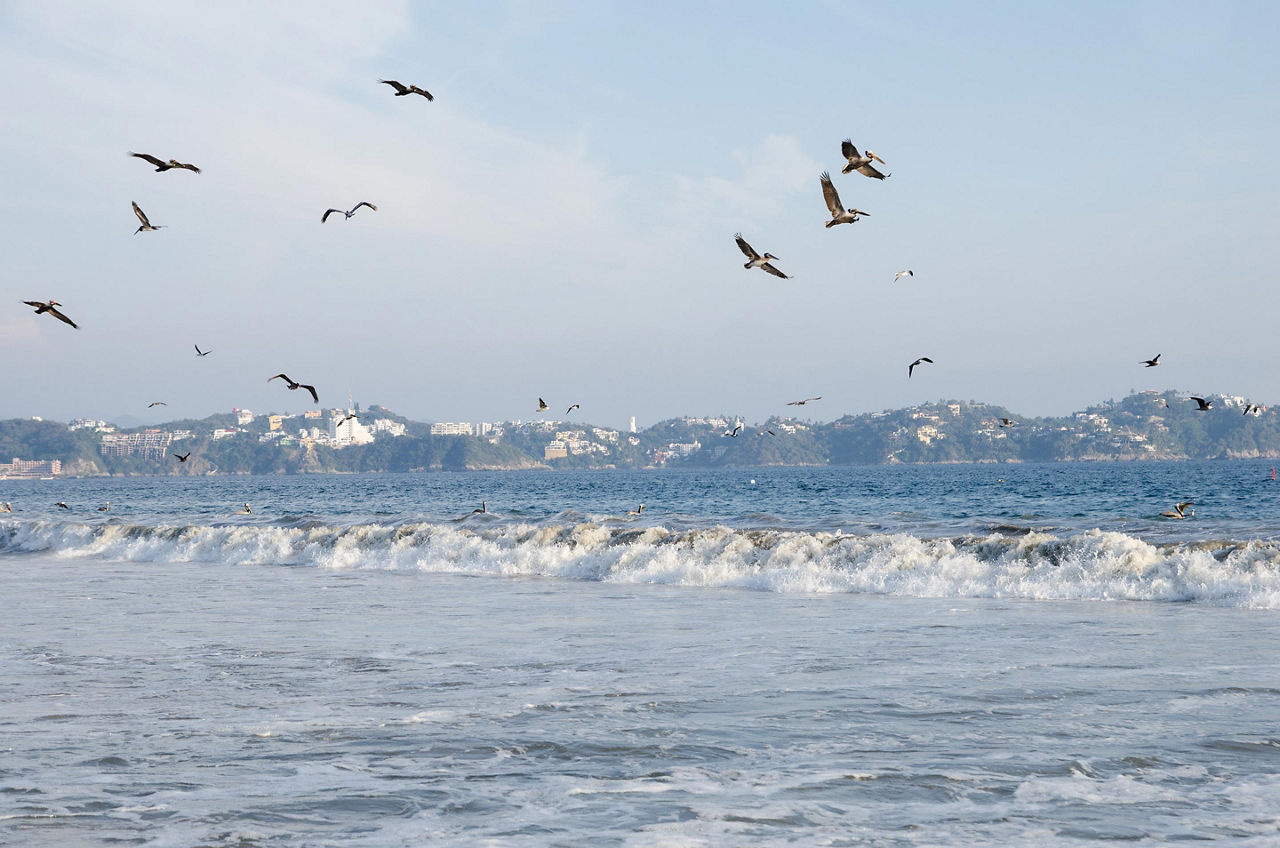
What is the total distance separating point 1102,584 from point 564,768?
17569 mm

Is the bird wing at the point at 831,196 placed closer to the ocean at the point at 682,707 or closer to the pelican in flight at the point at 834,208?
the pelican in flight at the point at 834,208

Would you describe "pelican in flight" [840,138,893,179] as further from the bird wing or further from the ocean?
the ocean

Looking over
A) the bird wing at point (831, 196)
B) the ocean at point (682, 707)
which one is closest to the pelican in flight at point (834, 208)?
the bird wing at point (831, 196)

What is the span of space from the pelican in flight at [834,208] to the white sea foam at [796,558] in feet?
31.1

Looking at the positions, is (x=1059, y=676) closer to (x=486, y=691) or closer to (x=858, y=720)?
(x=858, y=720)

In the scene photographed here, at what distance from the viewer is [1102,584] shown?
23.5m

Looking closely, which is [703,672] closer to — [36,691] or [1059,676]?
[1059,676]

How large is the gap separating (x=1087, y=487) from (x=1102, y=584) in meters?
87.8

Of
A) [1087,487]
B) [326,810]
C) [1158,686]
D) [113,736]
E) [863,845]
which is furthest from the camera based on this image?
[1087,487]

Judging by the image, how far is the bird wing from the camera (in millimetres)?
18391

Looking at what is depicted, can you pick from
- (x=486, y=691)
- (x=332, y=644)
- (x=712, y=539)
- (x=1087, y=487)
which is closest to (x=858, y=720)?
(x=486, y=691)

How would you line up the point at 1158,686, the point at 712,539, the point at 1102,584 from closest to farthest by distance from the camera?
1. the point at 1158,686
2. the point at 1102,584
3. the point at 712,539

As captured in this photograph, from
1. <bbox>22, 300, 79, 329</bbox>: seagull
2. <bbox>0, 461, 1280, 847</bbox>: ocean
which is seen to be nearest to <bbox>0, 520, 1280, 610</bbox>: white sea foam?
<bbox>0, 461, 1280, 847</bbox>: ocean

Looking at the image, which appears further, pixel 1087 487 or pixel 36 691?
pixel 1087 487
